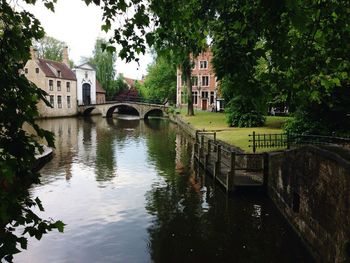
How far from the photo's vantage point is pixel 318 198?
371 inches

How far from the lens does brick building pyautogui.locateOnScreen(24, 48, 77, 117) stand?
59.3 metres

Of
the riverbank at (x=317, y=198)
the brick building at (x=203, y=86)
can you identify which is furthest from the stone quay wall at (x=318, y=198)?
the brick building at (x=203, y=86)

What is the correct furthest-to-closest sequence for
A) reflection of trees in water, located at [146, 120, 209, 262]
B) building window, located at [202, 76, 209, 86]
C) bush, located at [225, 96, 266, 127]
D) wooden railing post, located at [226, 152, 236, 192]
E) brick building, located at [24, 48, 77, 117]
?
building window, located at [202, 76, 209, 86], brick building, located at [24, 48, 77, 117], bush, located at [225, 96, 266, 127], wooden railing post, located at [226, 152, 236, 192], reflection of trees in water, located at [146, 120, 209, 262]

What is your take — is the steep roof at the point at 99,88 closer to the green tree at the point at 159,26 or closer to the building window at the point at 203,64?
the building window at the point at 203,64

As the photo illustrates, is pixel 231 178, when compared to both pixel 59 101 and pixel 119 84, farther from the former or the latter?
pixel 119 84

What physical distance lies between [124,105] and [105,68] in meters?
20.4

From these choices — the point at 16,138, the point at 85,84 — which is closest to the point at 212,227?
the point at 16,138

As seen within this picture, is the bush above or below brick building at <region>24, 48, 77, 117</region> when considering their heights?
below

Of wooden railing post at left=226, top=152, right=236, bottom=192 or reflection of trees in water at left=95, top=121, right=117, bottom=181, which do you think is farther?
reflection of trees in water at left=95, top=121, right=117, bottom=181

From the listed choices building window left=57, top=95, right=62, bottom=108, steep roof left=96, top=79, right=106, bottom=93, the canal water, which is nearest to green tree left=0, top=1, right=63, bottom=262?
the canal water

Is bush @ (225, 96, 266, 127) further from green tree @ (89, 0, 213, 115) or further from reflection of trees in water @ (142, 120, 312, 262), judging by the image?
green tree @ (89, 0, 213, 115)

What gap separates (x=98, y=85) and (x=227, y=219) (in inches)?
2691

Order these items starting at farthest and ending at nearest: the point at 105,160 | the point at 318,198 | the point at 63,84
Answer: the point at 63,84 < the point at 105,160 < the point at 318,198

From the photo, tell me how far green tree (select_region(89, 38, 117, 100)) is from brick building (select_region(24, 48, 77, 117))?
453 inches
